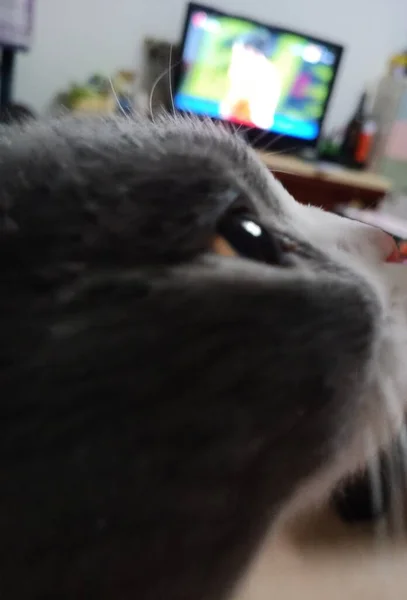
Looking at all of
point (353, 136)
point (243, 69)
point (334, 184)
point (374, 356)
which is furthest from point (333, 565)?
point (353, 136)

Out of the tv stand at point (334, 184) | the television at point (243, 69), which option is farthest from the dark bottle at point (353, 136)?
the television at point (243, 69)

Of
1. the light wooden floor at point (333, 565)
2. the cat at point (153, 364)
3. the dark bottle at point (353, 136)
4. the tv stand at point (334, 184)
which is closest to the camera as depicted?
the cat at point (153, 364)

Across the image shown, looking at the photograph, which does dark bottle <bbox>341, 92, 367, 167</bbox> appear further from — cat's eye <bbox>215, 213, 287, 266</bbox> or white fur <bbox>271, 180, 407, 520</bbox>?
cat's eye <bbox>215, 213, 287, 266</bbox>

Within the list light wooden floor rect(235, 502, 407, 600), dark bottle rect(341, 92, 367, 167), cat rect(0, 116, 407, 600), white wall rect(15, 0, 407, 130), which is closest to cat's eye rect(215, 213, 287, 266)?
cat rect(0, 116, 407, 600)

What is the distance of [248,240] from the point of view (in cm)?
40

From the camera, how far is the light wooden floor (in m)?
1.00

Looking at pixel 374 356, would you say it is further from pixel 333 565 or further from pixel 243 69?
pixel 243 69

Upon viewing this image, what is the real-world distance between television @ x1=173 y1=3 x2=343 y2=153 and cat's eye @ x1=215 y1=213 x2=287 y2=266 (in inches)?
78.4

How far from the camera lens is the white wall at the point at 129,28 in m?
2.39

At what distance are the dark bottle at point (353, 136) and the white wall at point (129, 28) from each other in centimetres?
21

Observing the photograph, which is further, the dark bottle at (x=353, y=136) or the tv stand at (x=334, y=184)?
the dark bottle at (x=353, y=136)

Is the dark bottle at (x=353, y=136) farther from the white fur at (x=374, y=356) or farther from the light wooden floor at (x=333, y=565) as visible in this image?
the white fur at (x=374, y=356)

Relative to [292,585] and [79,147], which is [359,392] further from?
[292,585]

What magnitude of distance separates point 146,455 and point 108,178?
0.16 metres
